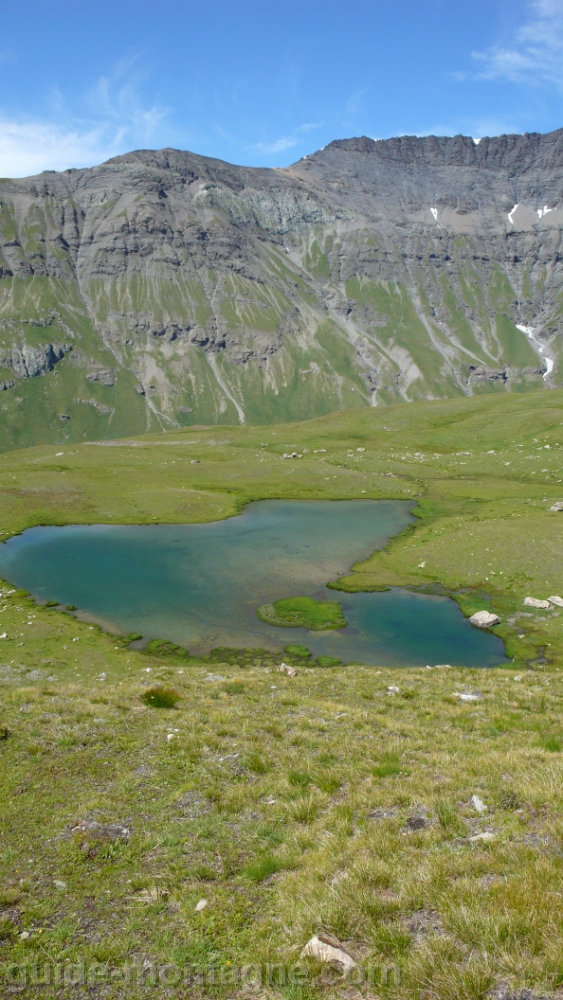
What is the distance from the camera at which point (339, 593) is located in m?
45.1

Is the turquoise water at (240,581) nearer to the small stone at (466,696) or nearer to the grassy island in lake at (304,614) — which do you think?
the grassy island in lake at (304,614)

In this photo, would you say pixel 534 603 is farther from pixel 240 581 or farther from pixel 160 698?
pixel 160 698

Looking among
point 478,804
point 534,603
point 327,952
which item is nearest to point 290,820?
point 478,804

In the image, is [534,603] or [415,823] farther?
[534,603]

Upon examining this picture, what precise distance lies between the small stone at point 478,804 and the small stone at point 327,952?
4.53 m

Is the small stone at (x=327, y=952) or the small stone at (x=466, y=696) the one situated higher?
the small stone at (x=327, y=952)

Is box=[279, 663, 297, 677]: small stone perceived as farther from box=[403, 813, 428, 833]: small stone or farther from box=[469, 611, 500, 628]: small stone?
box=[469, 611, 500, 628]: small stone

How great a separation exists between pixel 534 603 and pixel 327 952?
39.0 meters

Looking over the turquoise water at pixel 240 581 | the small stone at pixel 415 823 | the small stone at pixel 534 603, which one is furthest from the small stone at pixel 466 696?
the small stone at pixel 534 603

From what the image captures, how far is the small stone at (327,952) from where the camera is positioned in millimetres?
6679

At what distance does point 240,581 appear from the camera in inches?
1864

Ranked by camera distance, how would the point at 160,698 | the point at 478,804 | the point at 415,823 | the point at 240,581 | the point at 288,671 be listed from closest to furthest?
the point at 415,823 < the point at 478,804 < the point at 160,698 < the point at 288,671 < the point at 240,581

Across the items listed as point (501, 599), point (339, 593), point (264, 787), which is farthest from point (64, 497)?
point (264, 787)

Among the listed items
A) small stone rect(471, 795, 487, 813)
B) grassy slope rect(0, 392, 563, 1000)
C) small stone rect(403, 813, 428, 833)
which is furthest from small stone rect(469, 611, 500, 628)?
small stone rect(403, 813, 428, 833)
